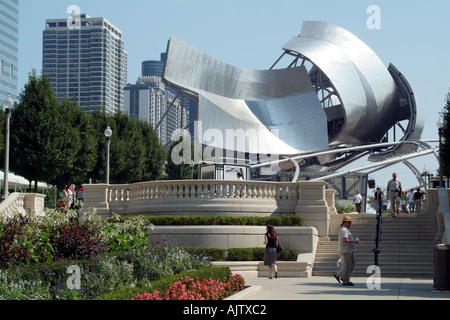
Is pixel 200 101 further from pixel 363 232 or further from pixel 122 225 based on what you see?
Answer: pixel 122 225

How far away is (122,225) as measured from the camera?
2100 centimetres

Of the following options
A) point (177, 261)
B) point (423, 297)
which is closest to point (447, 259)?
point (423, 297)

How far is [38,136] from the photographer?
141 ft

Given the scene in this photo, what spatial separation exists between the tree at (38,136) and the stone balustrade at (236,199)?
14202 mm

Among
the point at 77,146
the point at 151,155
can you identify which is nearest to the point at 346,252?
the point at 77,146

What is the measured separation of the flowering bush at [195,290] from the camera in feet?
41.1

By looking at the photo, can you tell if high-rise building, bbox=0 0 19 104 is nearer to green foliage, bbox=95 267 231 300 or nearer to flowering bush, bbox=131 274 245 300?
green foliage, bbox=95 267 231 300

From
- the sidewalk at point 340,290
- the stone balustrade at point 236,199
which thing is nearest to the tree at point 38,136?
the stone balustrade at point 236,199

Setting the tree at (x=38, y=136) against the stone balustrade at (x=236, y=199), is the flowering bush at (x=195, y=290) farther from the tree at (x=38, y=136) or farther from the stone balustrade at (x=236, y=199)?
the tree at (x=38, y=136)

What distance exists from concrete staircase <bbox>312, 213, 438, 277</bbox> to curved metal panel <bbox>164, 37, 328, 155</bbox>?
180 feet

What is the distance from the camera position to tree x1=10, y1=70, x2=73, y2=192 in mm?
42562

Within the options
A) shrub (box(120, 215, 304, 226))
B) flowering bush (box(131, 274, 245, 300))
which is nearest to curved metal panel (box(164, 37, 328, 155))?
shrub (box(120, 215, 304, 226))

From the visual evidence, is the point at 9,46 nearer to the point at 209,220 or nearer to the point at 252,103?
the point at 252,103

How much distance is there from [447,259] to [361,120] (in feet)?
247
